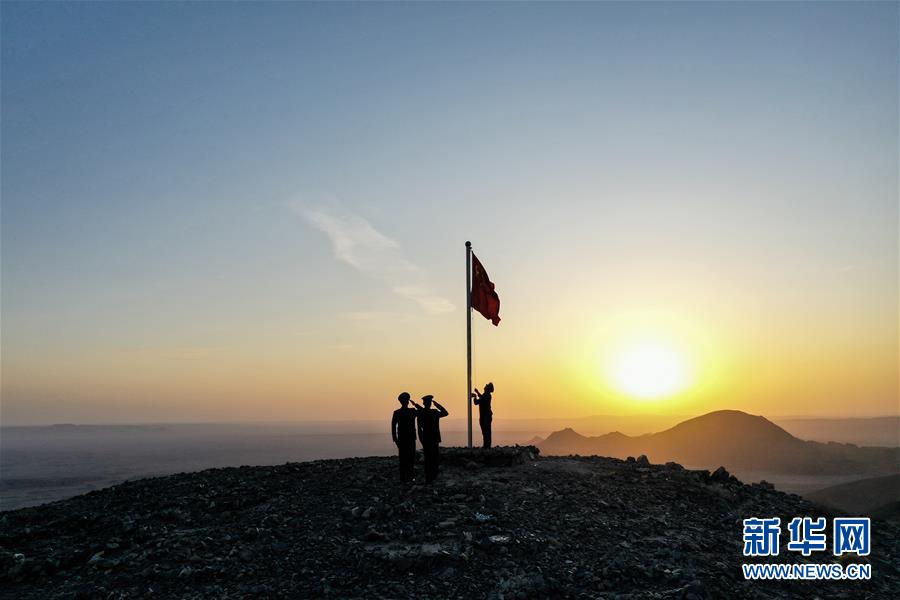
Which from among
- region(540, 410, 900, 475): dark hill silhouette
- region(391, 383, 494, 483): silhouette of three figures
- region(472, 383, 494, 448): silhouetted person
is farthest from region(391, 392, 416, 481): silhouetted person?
region(540, 410, 900, 475): dark hill silhouette

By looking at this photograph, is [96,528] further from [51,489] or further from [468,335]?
[51,489]

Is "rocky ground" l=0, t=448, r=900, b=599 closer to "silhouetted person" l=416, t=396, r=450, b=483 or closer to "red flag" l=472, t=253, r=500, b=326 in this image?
"silhouetted person" l=416, t=396, r=450, b=483

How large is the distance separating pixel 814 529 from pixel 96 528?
62.0 feet

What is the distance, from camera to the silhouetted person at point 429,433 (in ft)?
54.9

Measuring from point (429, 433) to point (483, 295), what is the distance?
605 cm

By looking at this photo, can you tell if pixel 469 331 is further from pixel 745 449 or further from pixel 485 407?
pixel 745 449

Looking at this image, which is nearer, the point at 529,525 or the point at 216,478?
the point at 529,525

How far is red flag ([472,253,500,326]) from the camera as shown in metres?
20.8

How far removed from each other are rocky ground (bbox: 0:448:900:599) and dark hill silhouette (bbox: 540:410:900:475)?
119 metres

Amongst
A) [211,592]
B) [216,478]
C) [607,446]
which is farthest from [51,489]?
[211,592]

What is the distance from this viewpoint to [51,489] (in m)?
136

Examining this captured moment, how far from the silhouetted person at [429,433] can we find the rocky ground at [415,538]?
1.60 ft

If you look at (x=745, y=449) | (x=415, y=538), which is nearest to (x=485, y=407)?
(x=415, y=538)

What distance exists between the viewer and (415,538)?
13078 millimetres
